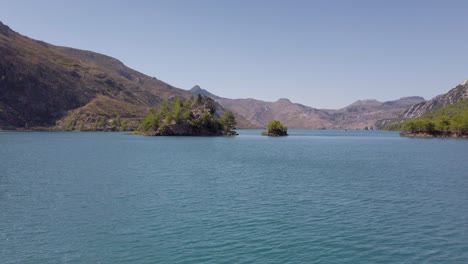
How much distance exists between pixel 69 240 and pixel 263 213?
21241 mm

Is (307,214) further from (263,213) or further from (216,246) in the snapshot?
(216,246)

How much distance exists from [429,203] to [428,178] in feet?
84.4

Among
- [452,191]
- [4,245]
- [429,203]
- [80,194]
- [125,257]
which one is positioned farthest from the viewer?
[452,191]

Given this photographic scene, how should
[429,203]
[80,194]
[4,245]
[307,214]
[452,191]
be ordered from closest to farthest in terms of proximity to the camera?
[4,245] → [307,214] → [429,203] → [80,194] → [452,191]

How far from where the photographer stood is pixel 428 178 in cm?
7112

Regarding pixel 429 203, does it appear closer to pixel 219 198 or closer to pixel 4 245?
pixel 219 198

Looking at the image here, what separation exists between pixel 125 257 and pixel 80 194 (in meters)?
27.1

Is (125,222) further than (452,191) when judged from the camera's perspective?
No

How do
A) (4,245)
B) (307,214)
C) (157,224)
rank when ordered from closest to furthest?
1. (4,245)
2. (157,224)
3. (307,214)

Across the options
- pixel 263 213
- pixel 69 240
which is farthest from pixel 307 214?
pixel 69 240

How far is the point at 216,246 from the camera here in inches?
1231

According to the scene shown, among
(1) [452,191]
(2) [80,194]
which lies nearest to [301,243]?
(2) [80,194]

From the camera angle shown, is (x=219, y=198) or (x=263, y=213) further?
(x=219, y=198)

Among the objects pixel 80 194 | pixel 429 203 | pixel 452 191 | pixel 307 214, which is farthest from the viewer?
pixel 452 191
